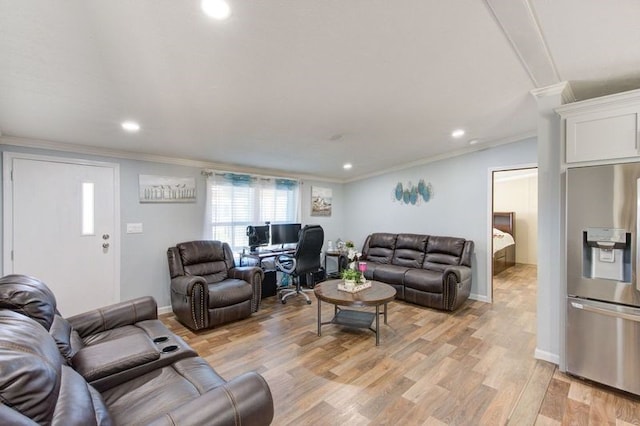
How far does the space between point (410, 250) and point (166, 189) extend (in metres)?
3.99

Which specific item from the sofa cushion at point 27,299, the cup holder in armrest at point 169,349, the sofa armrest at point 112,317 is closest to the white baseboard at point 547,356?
the cup holder in armrest at point 169,349

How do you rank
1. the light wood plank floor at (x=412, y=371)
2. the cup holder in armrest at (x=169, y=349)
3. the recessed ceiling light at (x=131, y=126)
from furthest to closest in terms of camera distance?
the recessed ceiling light at (x=131, y=126) < the light wood plank floor at (x=412, y=371) < the cup holder in armrest at (x=169, y=349)

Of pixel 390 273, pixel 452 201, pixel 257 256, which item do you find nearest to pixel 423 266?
pixel 390 273

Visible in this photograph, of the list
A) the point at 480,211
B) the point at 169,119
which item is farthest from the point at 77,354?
the point at 480,211

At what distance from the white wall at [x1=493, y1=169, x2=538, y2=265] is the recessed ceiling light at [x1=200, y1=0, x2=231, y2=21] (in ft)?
22.6

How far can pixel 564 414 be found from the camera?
191 centimetres

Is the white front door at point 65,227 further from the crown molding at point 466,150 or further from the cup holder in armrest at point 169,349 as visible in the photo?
the crown molding at point 466,150

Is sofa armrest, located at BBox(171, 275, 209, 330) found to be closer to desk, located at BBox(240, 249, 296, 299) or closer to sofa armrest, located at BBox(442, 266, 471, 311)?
desk, located at BBox(240, 249, 296, 299)

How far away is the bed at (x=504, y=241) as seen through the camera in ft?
19.4

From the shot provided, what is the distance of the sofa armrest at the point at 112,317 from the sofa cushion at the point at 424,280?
10.7 feet

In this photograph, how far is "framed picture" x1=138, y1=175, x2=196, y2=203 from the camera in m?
3.77

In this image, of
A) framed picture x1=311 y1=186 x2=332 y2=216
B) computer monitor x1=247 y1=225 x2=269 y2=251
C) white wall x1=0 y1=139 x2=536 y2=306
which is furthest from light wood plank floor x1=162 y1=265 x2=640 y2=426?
framed picture x1=311 y1=186 x2=332 y2=216

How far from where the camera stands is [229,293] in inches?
134

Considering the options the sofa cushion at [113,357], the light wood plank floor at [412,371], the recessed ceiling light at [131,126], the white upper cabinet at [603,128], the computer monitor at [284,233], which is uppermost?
the recessed ceiling light at [131,126]
